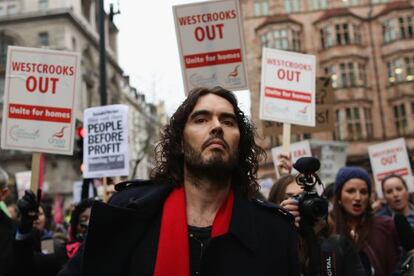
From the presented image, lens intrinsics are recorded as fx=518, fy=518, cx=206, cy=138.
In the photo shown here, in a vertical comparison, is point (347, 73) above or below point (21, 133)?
above

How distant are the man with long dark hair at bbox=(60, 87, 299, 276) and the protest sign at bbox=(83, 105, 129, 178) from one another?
4059 mm

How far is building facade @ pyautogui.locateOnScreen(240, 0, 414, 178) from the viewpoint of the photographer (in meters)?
36.8

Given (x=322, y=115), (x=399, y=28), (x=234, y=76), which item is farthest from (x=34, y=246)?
(x=399, y=28)

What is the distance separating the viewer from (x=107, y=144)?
6.80 m

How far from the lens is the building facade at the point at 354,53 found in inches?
1449

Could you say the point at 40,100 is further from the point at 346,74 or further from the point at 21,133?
the point at 346,74

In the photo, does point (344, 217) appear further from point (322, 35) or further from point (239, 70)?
point (322, 35)

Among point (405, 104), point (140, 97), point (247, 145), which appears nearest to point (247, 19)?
point (405, 104)

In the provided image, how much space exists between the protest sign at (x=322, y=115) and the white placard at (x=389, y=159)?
232 cm

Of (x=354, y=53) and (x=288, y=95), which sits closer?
(x=288, y=95)

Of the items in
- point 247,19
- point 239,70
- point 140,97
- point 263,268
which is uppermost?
point 140,97

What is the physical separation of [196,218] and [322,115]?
245 inches

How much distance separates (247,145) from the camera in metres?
2.82

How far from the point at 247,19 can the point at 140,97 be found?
4297cm
